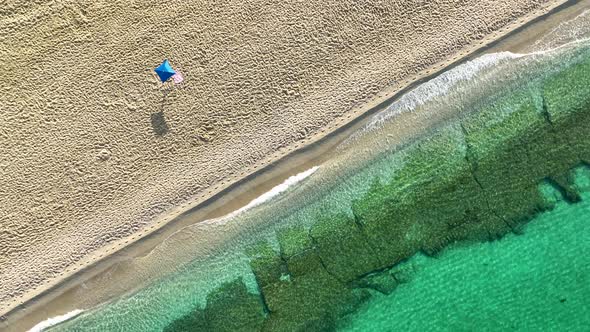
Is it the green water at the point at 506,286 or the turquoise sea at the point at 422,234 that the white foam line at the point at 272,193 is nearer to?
the turquoise sea at the point at 422,234

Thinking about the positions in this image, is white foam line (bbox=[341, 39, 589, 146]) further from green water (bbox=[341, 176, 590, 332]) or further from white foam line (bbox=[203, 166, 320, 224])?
green water (bbox=[341, 176, 590, 332])

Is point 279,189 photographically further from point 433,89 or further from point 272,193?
point 433,89

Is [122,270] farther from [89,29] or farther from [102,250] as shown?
[89,29]

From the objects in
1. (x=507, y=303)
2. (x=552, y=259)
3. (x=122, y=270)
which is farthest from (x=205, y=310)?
(x=552, y=259)

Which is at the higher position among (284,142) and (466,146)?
(284,142)

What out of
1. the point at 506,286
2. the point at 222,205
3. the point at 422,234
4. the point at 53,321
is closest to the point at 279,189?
the point at 222,205
